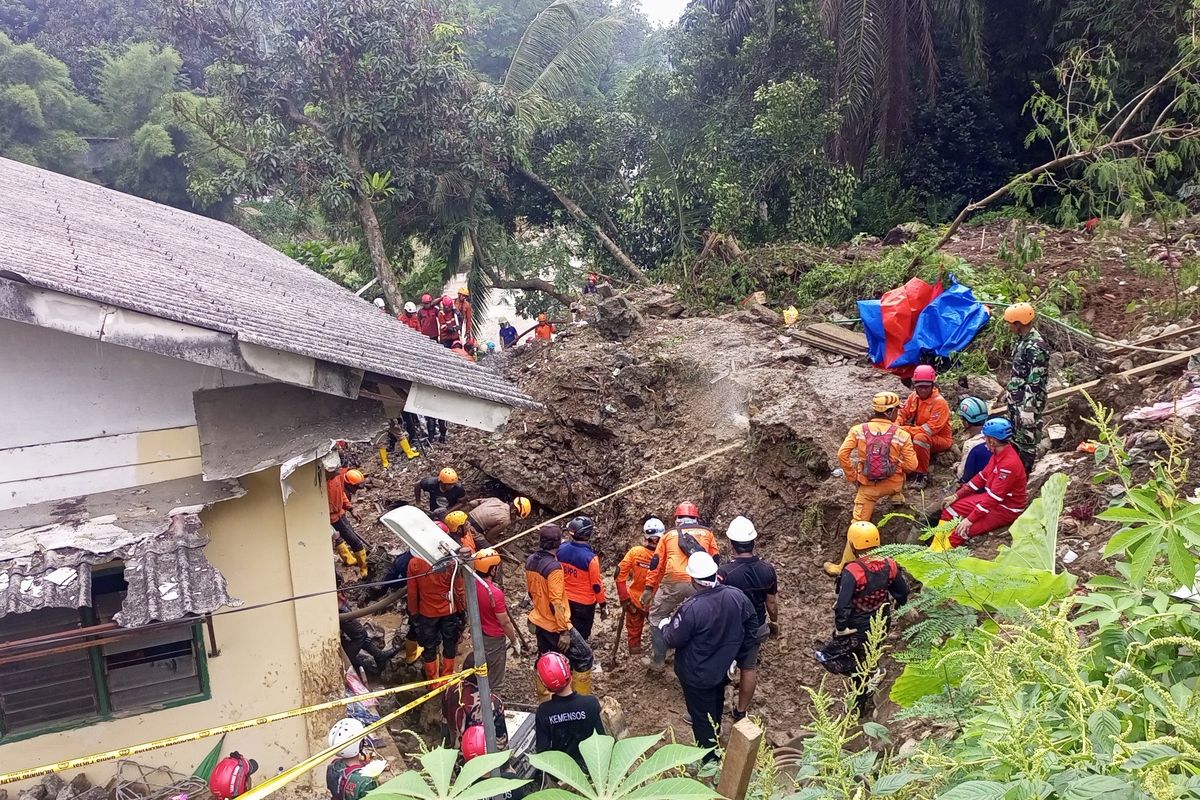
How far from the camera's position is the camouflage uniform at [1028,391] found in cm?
677

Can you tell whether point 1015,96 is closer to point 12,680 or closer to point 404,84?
point 404,84

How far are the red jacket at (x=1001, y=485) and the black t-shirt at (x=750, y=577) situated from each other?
1.60 m

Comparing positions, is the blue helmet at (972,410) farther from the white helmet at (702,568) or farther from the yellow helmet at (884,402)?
the white helmet at (702,568)

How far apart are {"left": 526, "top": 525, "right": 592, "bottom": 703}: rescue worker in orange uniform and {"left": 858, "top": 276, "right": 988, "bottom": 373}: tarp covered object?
15.1 feet

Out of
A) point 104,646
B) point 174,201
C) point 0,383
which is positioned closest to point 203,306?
point 0,383

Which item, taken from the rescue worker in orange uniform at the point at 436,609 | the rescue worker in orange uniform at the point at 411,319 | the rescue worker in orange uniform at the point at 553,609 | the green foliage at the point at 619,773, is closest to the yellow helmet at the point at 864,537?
the rescue worker in orange uniform at the point at 553,609

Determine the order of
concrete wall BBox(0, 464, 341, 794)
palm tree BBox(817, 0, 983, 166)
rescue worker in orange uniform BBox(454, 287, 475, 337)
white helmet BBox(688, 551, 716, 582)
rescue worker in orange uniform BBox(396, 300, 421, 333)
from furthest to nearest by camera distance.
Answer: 1. palm tree BBox(817, 0, 983, 166)
2. rescue worker in orange uniform BBox(454, 287, 475, 337)
3. rescue worker in orange uniform BBox(396, 300, 421, 333)
4. white helmet BBox(688, 551, 716, 582)
5. concrete wall BBox(0, 464, 341, 794)

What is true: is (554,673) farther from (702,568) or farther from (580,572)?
(580,572)

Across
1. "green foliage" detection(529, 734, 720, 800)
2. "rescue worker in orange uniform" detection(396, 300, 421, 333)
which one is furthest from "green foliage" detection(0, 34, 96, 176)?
"green foliage" detection(529, 734, 720, 800)

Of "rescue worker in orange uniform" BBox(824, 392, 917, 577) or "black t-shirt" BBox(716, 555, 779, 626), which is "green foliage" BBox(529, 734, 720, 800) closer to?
"black t-shirt" BBox(716, 555, 779, 626)

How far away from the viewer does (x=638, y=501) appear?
10.4 metres

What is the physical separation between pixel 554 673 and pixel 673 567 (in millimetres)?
1887

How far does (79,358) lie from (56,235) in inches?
64.7

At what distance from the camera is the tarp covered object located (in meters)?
9.09
